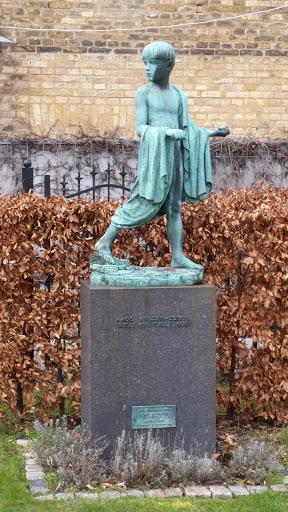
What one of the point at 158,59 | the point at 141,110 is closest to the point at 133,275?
the point at 141,110

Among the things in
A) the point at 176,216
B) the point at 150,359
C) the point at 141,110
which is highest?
the point at 141,110

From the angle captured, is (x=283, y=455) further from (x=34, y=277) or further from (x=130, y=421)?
(x=34, y=277)

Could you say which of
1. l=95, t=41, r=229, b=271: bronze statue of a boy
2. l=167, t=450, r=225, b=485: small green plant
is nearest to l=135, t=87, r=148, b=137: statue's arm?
l=95, t=41, r=229, b=271: bronze statue of a boy

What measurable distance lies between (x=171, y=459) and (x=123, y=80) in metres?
10.1

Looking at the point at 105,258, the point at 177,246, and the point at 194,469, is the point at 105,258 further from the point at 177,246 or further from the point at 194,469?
the point at 194,469

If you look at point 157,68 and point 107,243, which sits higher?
point 157,68

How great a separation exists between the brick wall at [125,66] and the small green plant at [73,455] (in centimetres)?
904

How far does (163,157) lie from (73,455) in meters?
2.07

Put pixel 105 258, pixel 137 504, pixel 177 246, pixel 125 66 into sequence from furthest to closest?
pixel 125 66 < pixel 177 246 < pixel 105 258 < pixel 137 504

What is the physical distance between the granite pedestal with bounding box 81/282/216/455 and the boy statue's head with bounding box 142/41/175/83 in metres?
1.47

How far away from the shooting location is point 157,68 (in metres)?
5.24

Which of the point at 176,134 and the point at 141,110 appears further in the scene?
the point at 141,110

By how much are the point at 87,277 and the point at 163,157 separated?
166 centimetres

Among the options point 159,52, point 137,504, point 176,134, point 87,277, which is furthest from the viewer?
point 87,277
